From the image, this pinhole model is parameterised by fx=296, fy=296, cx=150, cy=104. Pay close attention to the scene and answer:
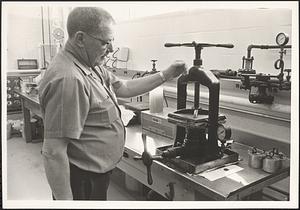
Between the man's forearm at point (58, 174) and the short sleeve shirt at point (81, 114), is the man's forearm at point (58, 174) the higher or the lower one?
the lower one

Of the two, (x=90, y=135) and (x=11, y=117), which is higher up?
(x=90, y=135)

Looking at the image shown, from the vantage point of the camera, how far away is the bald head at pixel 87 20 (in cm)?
99

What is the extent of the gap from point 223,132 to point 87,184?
1.83 ft

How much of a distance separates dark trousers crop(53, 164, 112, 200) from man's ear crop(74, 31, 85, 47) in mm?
442

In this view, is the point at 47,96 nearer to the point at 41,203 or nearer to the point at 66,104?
the point at 66,104

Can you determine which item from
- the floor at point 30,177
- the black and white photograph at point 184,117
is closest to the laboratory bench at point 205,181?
the black and white photograph at point 184,117

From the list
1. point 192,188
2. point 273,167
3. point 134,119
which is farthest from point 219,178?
point 134,119

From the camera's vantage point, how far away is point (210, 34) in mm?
1691

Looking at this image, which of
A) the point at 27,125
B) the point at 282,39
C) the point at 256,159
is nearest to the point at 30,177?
the point at 27,125

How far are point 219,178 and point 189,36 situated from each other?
1029 mm

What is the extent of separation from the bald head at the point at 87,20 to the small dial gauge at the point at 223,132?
569mm

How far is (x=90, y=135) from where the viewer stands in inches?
41.9

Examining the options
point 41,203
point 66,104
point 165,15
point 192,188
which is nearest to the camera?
point 66,104

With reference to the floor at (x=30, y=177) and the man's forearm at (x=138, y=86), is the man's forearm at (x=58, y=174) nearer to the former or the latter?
the man's forearm at (x=138, y=86)
